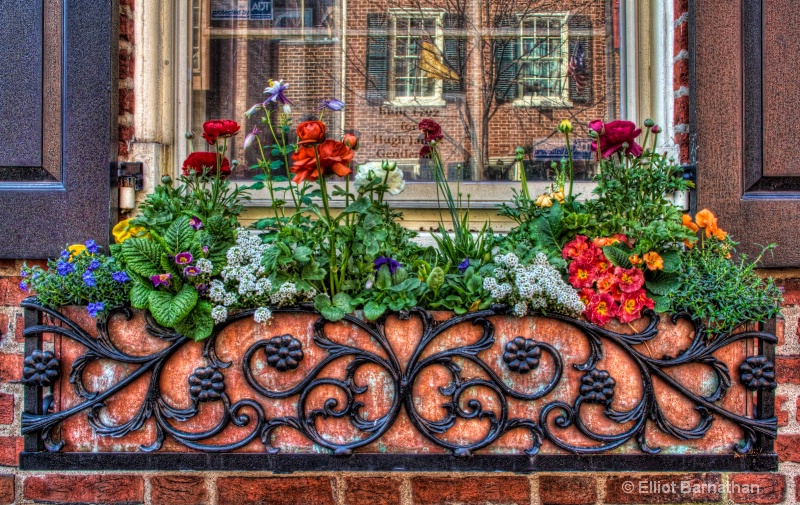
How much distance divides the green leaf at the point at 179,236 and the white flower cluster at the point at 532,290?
0.64 m

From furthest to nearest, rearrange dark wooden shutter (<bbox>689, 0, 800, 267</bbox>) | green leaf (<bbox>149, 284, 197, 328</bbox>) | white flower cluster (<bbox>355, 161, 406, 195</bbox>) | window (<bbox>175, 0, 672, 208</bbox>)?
window (<bbox>175, 0, 672, 208</bbox>), dark wooden shutter (<bbox>689, 0, 800, 267</bbox>), white flower cluster (<bbox>355, 161, 406, 195</bbox>), green leaf (<bbox>149, 284, 197, 328</bbox>)

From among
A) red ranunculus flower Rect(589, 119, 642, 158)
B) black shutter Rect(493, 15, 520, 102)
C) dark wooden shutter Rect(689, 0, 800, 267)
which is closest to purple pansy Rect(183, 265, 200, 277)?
red ranunculus flower Rect(589, 119, 642, 158)

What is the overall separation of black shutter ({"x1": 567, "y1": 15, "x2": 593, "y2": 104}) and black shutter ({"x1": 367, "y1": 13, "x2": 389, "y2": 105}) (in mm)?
548

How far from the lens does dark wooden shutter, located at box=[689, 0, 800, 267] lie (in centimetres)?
147

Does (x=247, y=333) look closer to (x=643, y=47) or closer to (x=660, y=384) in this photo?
(x=660, y=384)

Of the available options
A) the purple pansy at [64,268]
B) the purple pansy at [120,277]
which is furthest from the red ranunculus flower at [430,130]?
the purple pansy at [64,268]

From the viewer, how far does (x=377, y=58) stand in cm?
187

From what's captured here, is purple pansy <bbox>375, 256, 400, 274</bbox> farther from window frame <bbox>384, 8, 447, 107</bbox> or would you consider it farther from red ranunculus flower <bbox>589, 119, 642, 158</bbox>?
window frame <bbox>384, 8, 447, 107</bbox>

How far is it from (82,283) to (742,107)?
1.56m

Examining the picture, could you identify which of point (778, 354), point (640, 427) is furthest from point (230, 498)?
point (778, 354)

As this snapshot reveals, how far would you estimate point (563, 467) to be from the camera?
131cm

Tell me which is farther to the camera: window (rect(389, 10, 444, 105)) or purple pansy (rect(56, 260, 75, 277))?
window (rect(389, 10, 444, 105))

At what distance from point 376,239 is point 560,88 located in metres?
0.87

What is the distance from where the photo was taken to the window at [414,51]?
73.5 inches
